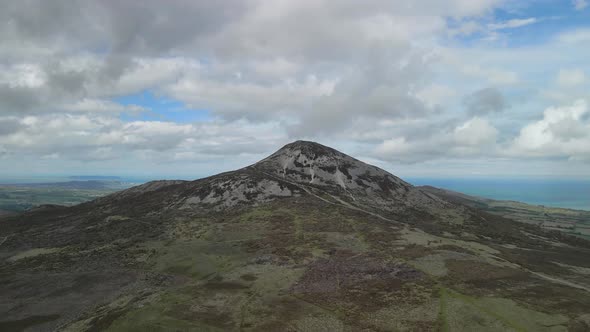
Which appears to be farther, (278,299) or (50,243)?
(50,243)

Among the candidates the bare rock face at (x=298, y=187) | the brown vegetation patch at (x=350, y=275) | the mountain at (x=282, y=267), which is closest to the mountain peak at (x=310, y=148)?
the bare rock face at (x=298, y=187)

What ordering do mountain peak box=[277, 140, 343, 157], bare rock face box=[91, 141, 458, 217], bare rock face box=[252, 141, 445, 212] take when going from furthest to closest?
mountain peak box=[277, 140, 343, 157], bare rock face box=[252, 141, 445, 212], bare rock face box=[91, 141, 458, 217]

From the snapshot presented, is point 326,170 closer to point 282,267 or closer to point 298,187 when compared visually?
point 298,187

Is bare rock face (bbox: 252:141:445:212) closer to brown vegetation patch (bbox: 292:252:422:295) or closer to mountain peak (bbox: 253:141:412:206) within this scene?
mountain peak (bbox: 253:141:412:206)

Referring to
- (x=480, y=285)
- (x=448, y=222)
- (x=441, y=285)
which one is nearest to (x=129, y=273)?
(x=441, y=285)

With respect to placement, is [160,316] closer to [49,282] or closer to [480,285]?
[49,282]

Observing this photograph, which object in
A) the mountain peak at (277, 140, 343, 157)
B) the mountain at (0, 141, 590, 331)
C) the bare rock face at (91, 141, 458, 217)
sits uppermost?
the mountain peak at (277, 140, 343, 157)

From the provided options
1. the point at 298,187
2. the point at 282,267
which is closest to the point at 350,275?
the point at 282,267

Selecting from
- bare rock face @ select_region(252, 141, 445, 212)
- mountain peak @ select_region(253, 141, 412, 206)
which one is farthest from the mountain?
mountain peak @ select_region(253, 141, 412, 206)
